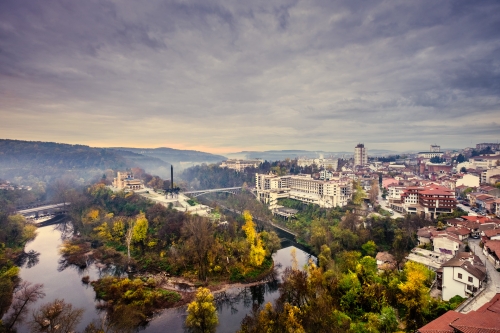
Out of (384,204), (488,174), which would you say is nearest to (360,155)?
(488,174)

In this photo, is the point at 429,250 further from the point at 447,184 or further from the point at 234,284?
the point at 447,184

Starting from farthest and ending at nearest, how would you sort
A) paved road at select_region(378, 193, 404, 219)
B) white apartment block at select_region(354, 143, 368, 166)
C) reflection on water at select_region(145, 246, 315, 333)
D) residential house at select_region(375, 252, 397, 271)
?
white apartment block at select_region(354, 143, 368, 166) → paved road at select_region(378, 193, 404, 219) → residential house at select_region(375, 252, 397, 271) → reflection on water at select_region(145, 246, 315, 333)

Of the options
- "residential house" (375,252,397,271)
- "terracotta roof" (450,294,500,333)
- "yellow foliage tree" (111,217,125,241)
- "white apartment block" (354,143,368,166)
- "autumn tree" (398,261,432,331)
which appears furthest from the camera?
"white apartment block" (354,143,368,166)

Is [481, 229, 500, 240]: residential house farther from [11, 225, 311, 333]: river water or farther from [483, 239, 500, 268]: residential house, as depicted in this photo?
[11, 225, 311, 333]: river water

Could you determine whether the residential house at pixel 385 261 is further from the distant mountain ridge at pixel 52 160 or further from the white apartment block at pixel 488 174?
the distant mountain ridge at pixel 52 160

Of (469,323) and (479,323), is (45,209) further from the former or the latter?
(479,323)

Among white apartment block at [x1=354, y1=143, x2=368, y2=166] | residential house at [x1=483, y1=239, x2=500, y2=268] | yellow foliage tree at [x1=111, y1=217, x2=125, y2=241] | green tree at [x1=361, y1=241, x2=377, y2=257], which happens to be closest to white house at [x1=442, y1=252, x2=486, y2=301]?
residential house at [x1=483, y1=239, x2=500, y2=268]

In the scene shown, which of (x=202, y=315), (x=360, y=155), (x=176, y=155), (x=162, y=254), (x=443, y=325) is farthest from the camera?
(x=176, y=155)
